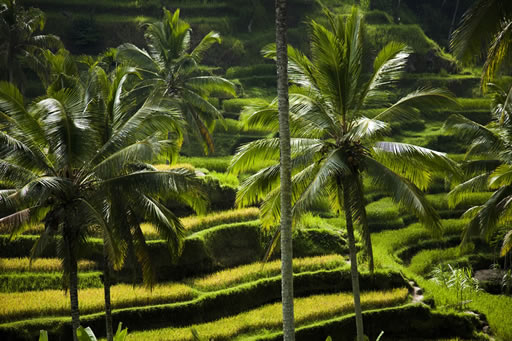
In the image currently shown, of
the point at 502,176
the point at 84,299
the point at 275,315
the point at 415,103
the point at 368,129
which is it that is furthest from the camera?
the point at 275,315

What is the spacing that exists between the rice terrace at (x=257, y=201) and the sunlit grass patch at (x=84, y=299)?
A: 0.06 meters

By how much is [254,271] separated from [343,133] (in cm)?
704

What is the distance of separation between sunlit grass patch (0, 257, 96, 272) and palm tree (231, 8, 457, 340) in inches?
282

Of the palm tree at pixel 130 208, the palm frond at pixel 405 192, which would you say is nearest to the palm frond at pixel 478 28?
the palm frond at pixel 405 192

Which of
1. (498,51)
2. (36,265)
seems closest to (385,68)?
(498,51)

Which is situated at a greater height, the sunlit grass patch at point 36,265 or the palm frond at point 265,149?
the palm frond at point 265,149

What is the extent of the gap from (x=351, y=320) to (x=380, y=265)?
3.33 m

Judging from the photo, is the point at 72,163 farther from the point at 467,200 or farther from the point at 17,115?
the point at 467,200

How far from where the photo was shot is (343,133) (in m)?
13.2

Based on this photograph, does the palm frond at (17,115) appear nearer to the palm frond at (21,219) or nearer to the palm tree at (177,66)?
the palm frond at (21,219)

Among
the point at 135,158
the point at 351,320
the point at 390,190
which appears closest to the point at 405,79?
the point at 351,320

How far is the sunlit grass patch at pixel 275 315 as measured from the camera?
15.1 m

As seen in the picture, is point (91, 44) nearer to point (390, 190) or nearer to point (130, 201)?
point (130, 201)

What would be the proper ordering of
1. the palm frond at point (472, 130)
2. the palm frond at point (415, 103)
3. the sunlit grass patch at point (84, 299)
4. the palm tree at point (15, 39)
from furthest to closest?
the palm tree at point (15, 39), the palm frond at point (472, 130), the sunlit grass patch at point (84, 299), the palm frond at point (415, 103)
